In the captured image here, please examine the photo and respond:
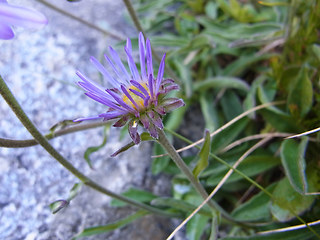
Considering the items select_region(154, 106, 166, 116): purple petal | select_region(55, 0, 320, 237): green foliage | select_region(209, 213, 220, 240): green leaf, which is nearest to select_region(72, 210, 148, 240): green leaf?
select_region(55, 0, 320, 237): green foliage

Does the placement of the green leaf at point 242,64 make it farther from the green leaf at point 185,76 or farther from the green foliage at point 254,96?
the green leaf at point 185,76

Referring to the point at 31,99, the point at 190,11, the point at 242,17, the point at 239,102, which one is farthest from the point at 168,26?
the point at 31,99

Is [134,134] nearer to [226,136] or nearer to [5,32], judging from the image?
[5,32]

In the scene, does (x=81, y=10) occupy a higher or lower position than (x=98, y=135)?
higher

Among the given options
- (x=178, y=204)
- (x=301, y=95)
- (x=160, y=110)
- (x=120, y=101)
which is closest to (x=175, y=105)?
(x=160, y=110)

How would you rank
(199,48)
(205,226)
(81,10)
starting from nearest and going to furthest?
(205,226)
(199,48)
(81,10)

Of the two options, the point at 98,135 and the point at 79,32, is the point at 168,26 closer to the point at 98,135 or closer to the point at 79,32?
the point at 79,32

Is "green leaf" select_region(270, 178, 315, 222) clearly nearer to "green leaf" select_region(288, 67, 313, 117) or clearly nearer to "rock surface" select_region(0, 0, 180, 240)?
"green leaf" select_region(288, 67, 313, 117)
